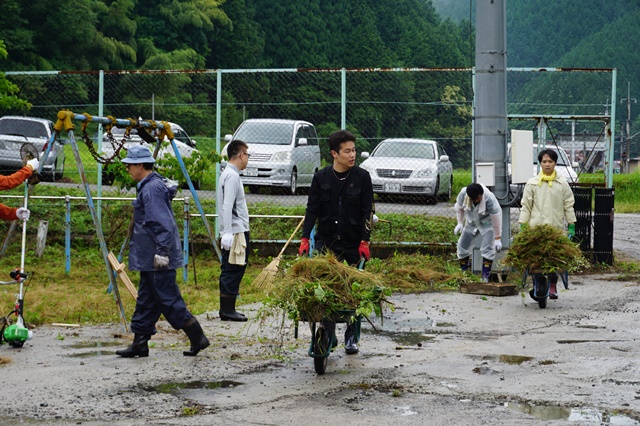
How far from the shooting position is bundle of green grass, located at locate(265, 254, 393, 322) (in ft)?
27.3

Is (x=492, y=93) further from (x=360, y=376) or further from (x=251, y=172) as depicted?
(x=360, y=376)

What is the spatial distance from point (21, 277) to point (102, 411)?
2.99m

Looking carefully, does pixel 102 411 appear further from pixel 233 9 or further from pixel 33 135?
pixel 233 9

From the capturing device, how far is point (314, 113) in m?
16.7

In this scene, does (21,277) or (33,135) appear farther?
(33,135)

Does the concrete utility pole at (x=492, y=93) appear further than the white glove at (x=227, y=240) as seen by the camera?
Yes

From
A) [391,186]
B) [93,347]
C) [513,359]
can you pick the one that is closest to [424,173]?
[391,186]

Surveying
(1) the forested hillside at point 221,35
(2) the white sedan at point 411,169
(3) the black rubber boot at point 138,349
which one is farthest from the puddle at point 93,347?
(1) the forested hillside at point 221,35

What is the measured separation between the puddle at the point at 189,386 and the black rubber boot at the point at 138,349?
1.19 m

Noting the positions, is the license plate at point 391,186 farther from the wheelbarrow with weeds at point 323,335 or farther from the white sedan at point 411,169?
the wheelbarrow with weeds at point 323,335

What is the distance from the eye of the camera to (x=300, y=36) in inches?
2773

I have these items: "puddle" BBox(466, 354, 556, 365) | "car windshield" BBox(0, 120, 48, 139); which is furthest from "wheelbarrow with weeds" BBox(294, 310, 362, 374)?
"car windshield" BBox(0, 120, 48, 139)

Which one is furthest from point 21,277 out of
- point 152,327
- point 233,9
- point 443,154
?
point 233,9

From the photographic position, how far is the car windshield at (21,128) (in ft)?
69.6
